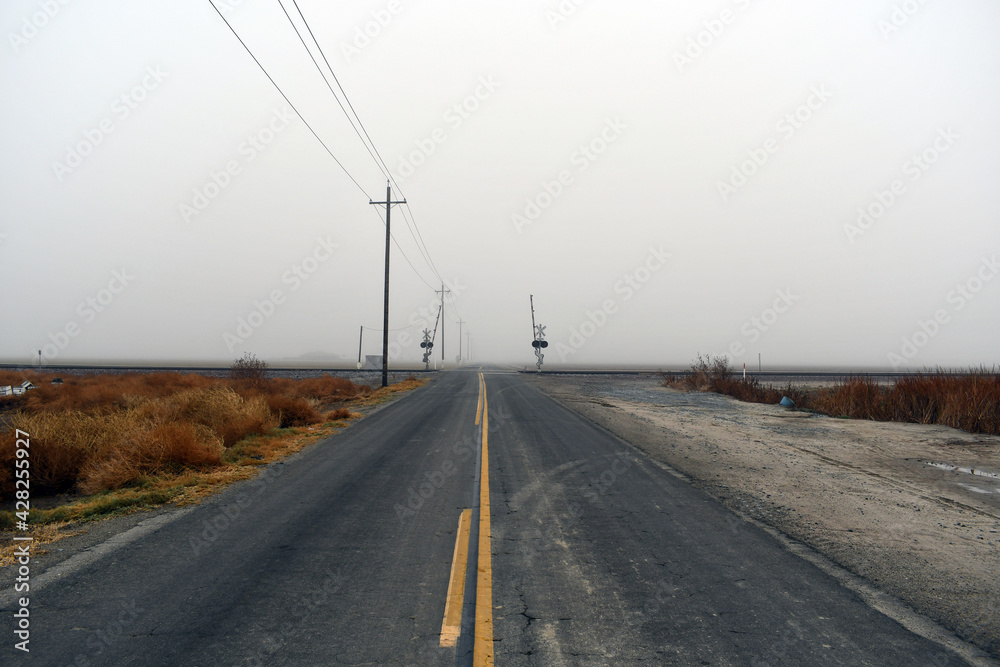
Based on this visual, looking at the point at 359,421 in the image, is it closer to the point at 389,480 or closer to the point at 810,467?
the point at 389,480

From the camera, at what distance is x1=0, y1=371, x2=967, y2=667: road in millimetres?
3182

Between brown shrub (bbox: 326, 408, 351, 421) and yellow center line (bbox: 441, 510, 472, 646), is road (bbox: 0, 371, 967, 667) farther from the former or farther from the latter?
brown shrub (bbox: 326, 408, 351, 421)

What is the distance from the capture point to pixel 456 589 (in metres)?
4.00

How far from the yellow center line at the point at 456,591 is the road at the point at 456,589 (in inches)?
0.9

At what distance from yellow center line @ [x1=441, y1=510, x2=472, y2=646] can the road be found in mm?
22

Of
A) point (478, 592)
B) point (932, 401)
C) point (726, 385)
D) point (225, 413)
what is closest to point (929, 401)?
point (932, 401)

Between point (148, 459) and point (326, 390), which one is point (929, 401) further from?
point (326, 390)

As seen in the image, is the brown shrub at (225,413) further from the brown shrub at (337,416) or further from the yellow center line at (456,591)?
the yellow center line at (456,591)

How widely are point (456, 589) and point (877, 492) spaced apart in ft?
22.2

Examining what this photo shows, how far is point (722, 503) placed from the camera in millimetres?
6648

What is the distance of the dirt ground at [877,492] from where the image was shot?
13.8 feet

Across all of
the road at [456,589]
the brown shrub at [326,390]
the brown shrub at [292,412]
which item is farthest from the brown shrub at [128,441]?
the brown shrub at [326,390]

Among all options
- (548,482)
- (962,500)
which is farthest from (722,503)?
(962,500)

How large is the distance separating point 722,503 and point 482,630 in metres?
4.53
